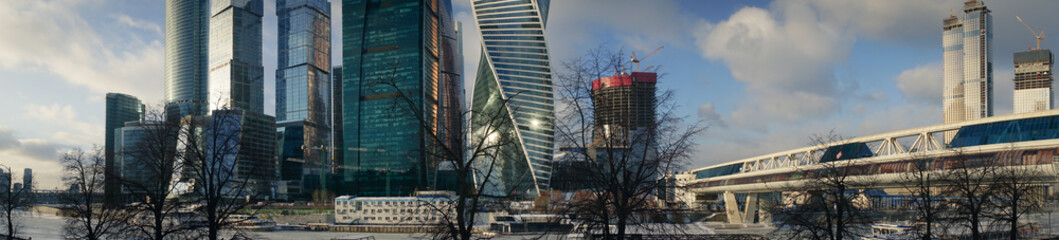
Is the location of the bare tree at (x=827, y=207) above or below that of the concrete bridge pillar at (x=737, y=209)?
above

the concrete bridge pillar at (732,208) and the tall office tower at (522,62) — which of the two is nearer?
the concrete bridge pillar at (732,208)

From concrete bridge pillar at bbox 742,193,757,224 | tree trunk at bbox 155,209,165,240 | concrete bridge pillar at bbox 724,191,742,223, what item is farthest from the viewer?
concrete bridge pillar at bbox 742,193,757,224

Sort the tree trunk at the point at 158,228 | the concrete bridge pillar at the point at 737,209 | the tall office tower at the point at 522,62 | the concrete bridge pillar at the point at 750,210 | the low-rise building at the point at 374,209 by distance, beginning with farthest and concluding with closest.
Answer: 1. the tall office tower at the point at 522,62
2. the low-rise building at the point at 374,209
3. the concrete bridge pillar at the point at 750,210
4. the concrete bridge pillar at the point at 737,209
5. the tree trunk at the point at 158,228

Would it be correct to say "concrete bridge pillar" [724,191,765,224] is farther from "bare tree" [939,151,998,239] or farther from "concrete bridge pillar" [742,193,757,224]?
"bare tree" [939,151,998,239]

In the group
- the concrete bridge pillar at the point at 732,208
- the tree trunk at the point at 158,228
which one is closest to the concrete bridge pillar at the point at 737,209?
the concrete bridge pillar at the point at 732,208

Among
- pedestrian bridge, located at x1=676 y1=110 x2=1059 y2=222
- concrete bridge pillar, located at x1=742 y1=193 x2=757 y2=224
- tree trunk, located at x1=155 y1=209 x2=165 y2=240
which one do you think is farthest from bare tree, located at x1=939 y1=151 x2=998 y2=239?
concrete bridge pillar, located at x1=742 y1=193 x2=757 y2=224

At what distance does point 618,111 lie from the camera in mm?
17500

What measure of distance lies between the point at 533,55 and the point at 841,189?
12958cm

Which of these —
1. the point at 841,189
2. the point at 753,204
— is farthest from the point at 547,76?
the point at 841,189

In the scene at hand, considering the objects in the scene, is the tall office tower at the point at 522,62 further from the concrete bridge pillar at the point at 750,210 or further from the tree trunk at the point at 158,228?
the tree trunk at the point at 158,228

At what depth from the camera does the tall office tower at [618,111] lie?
56.5 feet

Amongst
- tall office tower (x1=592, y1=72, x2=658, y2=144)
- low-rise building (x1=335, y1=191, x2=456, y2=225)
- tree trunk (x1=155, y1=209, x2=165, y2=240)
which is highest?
tall office tower (x1=592, y1=72, x2=658, y2=144)

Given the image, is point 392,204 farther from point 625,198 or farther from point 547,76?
point 625,198

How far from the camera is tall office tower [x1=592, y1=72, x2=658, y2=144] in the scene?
56.5 feet
